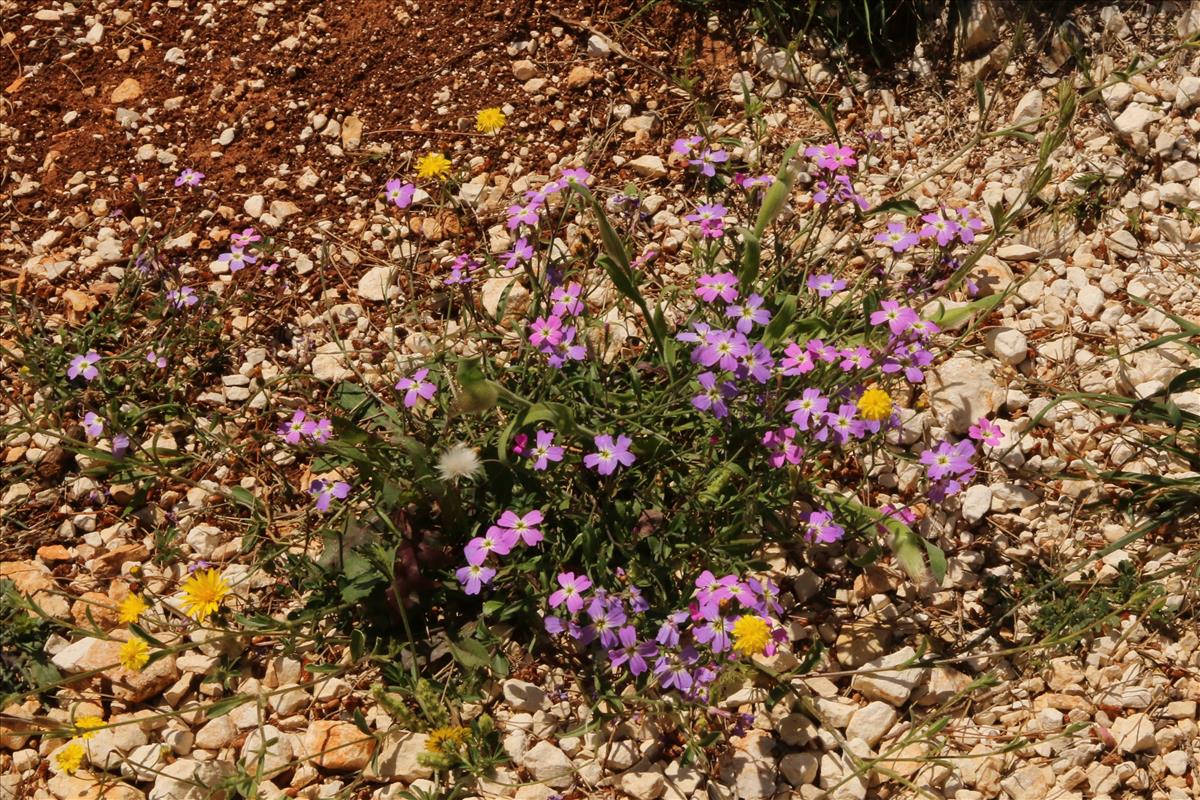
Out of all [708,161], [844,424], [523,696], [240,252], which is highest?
[708,161]

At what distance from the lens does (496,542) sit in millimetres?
2559

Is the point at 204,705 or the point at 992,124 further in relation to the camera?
the point at 992,124

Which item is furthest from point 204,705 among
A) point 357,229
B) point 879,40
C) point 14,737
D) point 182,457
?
point 879,40

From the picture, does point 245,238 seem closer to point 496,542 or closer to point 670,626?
point 496,542

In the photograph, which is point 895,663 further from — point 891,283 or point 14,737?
point 14,737

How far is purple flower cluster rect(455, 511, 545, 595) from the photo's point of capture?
2529mm

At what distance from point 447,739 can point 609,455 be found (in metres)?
0.79

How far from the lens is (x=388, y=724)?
274 centimetres

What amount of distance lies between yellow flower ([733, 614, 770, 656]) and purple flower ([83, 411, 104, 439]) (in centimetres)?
202

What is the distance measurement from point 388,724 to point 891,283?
2.02 metres

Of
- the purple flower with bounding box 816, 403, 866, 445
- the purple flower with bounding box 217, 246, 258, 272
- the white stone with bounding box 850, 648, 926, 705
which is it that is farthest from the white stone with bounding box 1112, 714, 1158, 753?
the purple flower with bounding box 217, 246, 258, 272

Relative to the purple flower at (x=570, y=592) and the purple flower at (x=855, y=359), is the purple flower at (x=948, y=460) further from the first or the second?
the purple flower at (x=570, y=592)

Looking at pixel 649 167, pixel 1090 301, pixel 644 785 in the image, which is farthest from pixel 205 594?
pixel 1090 301

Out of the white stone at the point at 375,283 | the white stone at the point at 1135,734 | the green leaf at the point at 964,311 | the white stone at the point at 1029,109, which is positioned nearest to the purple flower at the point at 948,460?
the green leaf at the point at 964,311
